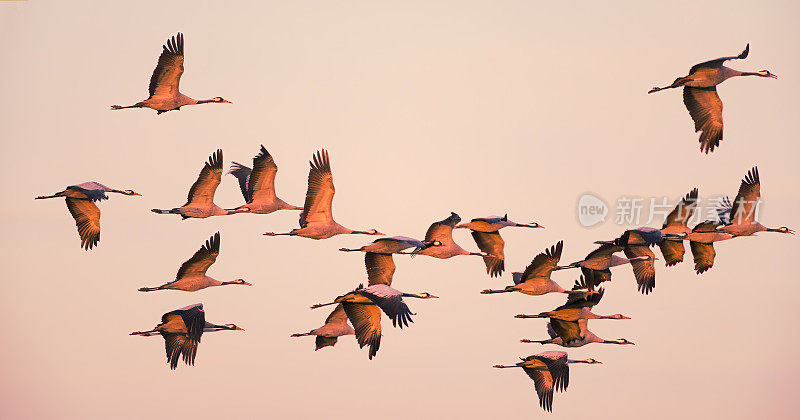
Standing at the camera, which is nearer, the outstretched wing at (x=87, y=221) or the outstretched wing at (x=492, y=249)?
the outstretched wing at (x=87, y=221)

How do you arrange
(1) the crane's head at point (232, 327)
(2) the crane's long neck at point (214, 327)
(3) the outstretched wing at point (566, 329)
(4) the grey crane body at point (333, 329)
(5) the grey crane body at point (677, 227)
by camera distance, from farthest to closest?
1. (5) the grey crane body at point (677, 227)
2. (4) the grey crane body at point (333, 329)
3. (1) the crane's head at point (232, 327)
4. (2) the crane's long neck at point (214, 327)
5. (3) the outstretched wing at point (566, 329)

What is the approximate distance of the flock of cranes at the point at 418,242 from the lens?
3300cm

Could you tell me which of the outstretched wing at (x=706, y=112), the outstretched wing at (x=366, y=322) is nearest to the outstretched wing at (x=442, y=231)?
the outstretched wing at (x=366, y=322)

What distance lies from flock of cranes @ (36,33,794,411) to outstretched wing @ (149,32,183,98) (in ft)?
0.08

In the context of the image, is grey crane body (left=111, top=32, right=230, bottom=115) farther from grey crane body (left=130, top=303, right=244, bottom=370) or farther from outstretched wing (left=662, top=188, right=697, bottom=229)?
outstretched wing (left=662, top=188, right=697, bottom=229)

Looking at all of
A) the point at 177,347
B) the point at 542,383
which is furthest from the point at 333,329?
the point at 542,383

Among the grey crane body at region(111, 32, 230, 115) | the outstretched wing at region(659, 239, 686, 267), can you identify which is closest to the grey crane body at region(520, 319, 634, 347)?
the outstretched wing at region(659, 239, 686, 267)

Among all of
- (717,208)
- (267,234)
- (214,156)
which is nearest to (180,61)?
(214,156)

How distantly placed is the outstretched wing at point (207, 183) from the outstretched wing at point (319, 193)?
2404mm

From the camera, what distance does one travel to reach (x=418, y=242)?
34.0m

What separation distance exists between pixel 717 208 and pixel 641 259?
2.61m

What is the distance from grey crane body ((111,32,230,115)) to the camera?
112 ft

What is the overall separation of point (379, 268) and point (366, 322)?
128 inches

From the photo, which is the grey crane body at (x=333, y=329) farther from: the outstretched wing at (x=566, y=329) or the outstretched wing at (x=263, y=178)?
the outstretched wing at (x=566, y=329)
